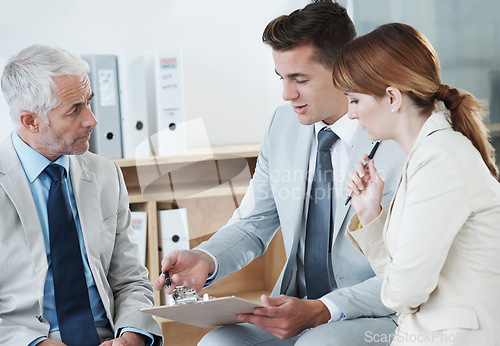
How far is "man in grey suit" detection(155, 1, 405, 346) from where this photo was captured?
4.95ft

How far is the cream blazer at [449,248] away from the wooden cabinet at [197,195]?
4.70ft

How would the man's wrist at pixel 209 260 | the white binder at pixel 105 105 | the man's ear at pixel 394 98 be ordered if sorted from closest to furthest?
the man's ear at pixel 394 98
the man's wrist at pixel 209 260
the white binder at pixel 105 105

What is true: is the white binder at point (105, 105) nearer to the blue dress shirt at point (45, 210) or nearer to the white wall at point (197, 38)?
the white wall at point (197, 38)

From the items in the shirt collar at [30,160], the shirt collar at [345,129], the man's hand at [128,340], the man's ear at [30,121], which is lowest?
the man's hand at [128,340]

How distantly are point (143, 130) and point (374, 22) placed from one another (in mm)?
1038

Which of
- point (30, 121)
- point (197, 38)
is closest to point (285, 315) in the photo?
point (30, 121)

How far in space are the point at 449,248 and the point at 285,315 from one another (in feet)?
1.46

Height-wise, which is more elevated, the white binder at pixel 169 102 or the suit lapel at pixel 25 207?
the white binder at pixel 169 102

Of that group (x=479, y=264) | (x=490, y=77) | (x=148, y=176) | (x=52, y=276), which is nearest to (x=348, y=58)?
(x=479, y=264)

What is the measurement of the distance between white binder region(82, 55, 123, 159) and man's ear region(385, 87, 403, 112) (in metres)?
1.39

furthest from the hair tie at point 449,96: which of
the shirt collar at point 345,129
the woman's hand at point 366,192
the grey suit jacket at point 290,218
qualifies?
the shirt collar at point 345,129

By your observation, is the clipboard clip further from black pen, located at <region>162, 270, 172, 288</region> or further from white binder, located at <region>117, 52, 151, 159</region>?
white binder, located at <region>117, 52, 151, 159</region>

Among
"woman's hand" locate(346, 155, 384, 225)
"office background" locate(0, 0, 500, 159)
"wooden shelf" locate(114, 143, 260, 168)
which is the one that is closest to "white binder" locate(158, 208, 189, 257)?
"wooden shelf" locate(114, 143, 260, 168)

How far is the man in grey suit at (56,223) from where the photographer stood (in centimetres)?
148
